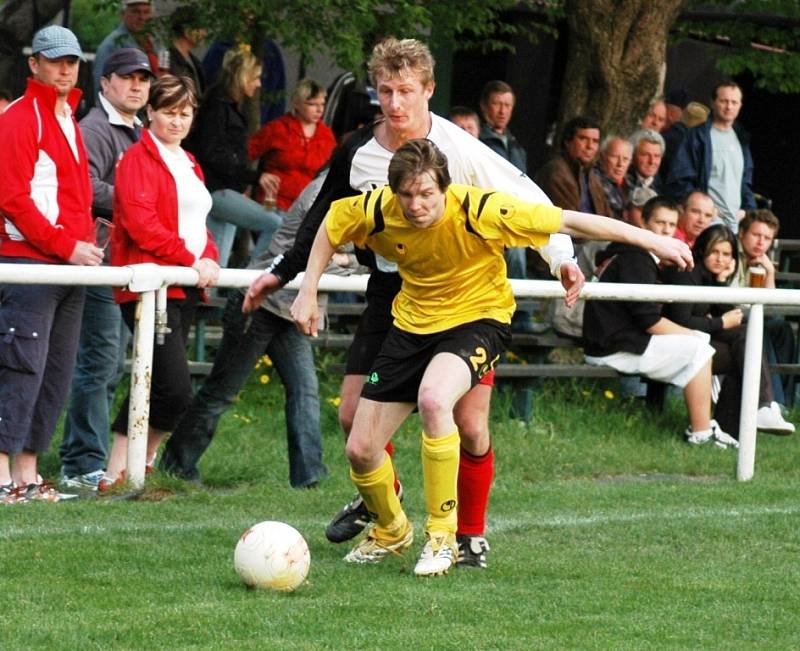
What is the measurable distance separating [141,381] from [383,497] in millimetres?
1603

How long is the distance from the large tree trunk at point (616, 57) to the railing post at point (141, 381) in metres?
6.88

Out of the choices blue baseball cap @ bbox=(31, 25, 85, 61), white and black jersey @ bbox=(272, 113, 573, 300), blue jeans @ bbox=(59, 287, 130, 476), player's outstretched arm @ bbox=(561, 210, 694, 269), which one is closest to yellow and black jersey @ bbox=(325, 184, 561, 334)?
player's outstretched arm @ bbox=(561, 210, 694, 269)

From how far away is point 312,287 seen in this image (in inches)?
259

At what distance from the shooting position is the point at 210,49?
13.6 meters

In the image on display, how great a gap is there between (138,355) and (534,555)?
210 cm

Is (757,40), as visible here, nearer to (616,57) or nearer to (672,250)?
(616,57)

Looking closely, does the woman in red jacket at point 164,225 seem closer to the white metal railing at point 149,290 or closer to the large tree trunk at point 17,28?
the white metal railing at point 149,290

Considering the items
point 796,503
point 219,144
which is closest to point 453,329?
point 796,503

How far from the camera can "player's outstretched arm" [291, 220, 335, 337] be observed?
652 cm

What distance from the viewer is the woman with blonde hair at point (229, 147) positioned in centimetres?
1071

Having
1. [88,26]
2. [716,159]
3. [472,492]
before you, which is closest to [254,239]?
[88,26]

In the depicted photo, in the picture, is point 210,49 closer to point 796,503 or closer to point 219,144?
point 219,144

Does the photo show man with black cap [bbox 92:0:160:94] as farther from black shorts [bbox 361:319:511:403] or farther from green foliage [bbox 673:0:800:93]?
green foliage [bbox 673:0:800:93]

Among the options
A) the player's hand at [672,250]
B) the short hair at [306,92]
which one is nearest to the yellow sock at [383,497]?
the player's hand at [672,250]
